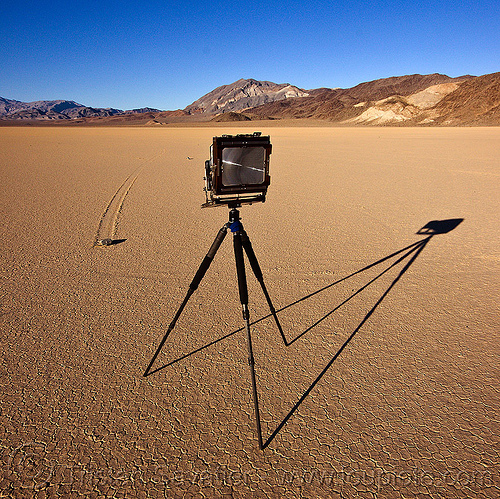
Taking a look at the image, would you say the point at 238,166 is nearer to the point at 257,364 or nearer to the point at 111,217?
the point at 257,364

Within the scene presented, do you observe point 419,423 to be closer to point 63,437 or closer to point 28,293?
point 63,437

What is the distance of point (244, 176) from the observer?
88.9 inches

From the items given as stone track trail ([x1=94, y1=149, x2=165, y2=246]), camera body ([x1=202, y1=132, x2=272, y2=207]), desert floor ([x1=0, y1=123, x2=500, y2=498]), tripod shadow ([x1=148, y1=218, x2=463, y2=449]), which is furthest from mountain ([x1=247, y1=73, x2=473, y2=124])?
camera body ([x1=202, y1=132, x2=272, y2=207])

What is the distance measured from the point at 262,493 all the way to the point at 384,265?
11.8 ft

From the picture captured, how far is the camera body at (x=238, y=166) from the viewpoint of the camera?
6.98 feet

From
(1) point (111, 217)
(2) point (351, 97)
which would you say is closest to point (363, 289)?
(1) point (111, 217)

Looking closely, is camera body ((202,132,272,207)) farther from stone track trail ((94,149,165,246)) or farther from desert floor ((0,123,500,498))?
stone track trail ((94,149,165,246))

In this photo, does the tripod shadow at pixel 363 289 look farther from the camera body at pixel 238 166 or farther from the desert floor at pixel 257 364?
the camera body at pixel 238 166

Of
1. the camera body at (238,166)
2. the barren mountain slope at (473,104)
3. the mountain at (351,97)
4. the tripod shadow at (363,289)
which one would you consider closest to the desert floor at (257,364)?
the tripod shadow at (363,289)

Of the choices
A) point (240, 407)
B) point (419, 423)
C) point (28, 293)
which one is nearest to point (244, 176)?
point (240, 407)

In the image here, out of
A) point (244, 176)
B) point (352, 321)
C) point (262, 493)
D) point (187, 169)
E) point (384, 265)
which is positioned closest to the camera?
point (262, 493)

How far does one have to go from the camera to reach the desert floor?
206 centimetres

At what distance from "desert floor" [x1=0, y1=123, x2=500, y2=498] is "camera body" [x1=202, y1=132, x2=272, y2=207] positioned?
1.48 metres

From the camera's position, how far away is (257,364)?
2949 millimetres
